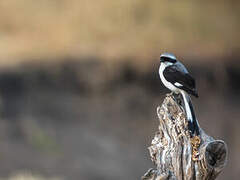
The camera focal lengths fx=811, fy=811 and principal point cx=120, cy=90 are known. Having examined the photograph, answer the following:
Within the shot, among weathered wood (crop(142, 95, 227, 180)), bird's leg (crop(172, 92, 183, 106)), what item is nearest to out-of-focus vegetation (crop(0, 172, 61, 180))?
bird's leg (crop(172, 92, 183, 106))

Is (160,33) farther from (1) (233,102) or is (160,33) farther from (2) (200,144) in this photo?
(2) (200,144)

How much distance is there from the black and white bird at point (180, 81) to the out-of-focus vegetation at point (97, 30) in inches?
198

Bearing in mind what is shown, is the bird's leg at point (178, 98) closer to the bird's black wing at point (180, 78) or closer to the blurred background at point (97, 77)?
the bird's black wing at point (180, 78)

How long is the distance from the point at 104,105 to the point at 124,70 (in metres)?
0.51

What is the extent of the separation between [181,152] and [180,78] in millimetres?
581

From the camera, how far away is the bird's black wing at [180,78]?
4824mm

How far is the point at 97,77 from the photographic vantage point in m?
10.2

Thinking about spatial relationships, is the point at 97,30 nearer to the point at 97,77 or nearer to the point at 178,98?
the point at 97,77

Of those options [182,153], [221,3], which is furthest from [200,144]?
[221,3]

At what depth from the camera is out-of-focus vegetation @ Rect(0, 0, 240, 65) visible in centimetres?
1025

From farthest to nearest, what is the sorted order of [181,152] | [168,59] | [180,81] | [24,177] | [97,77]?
[97,77] < [24,177] < [168,59] < [180,81] < [181,152]

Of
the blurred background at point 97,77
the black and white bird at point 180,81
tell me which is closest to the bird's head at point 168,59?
the black and white bird at point 180,81

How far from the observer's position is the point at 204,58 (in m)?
10.4

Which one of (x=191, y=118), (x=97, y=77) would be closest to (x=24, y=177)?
(x=97, y=77)
